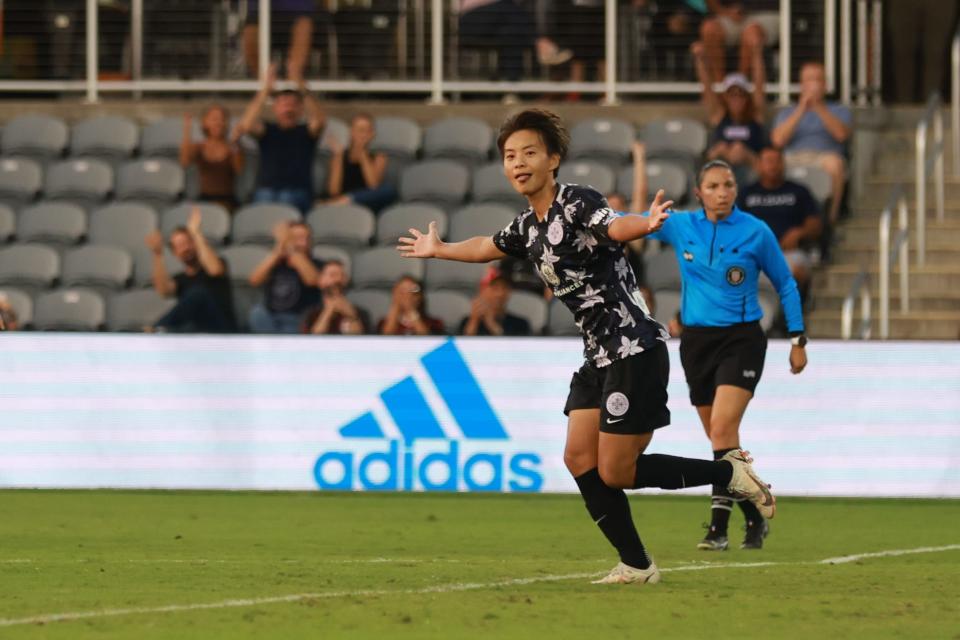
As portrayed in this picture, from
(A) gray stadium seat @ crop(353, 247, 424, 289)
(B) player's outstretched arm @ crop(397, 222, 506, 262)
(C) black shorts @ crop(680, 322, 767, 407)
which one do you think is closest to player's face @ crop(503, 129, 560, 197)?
(B) player's outstretched arm @ crop(397, 222, 506, 262)

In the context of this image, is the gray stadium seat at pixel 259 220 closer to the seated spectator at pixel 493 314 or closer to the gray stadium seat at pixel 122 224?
the gray stadium seat at pixel 122 224

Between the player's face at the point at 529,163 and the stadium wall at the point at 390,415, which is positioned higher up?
the player's face at the point at 529,163

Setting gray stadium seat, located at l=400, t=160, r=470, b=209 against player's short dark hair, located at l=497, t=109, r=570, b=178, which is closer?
player's short dark hair, located at l=497, t=109, r=570, b=178

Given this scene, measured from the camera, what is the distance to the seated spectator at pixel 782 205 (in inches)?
653

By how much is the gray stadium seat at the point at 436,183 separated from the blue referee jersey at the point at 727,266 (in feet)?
26.2

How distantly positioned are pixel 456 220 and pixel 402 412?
3.87m

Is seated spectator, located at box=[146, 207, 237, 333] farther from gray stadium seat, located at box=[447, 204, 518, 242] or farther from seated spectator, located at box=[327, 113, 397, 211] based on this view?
gray stadium seat, located at box=[447, 204, 518, 242]

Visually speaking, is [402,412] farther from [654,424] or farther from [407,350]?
[654,424]

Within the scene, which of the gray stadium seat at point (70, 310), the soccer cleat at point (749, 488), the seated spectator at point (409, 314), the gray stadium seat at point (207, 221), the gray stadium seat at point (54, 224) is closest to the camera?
the soccer cleat at point (749, 488)

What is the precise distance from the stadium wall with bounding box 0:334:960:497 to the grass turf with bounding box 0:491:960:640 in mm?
273

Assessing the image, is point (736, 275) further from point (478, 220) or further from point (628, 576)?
point (478, 220)

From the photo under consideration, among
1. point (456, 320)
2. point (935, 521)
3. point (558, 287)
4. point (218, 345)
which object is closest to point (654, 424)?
point (558, 287)

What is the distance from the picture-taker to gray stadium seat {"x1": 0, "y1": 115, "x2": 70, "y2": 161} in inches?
777

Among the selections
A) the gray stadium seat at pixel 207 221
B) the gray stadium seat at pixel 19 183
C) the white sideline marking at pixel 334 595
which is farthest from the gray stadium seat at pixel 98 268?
the white sideline marking at pixel 334 595
